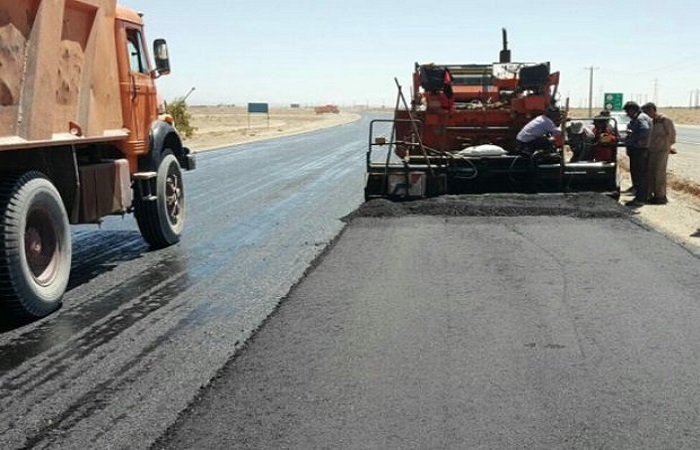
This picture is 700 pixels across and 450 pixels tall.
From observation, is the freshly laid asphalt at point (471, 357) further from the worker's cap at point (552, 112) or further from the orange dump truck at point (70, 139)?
the worker's cap at point (552, 112)

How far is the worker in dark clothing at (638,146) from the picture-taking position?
516 inches

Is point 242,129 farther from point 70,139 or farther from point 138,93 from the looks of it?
point 70,139

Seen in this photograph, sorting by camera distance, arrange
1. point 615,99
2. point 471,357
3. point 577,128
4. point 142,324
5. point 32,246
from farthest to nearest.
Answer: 1. point 615,99
2. point 577,128
3. point 32,246
4. point 142,324
5. point 471,357

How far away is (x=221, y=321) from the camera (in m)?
6.11

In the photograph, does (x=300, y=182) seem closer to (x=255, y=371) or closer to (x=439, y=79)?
(x=439, y=79)

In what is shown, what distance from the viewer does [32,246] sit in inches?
262

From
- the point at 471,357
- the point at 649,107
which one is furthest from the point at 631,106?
the point at 471,357

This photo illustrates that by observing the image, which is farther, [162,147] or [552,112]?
[552,112]

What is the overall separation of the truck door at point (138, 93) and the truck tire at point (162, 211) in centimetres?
48

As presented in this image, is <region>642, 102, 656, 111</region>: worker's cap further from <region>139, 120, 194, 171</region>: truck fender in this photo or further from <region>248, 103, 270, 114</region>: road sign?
<region>248, 103, 270, 114</region>: road sign

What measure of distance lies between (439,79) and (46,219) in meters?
9.20

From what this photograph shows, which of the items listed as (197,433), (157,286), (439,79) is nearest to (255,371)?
(197,433)

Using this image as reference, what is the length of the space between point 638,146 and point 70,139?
379 inches

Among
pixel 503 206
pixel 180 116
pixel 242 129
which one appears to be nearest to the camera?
pixel 503 206
